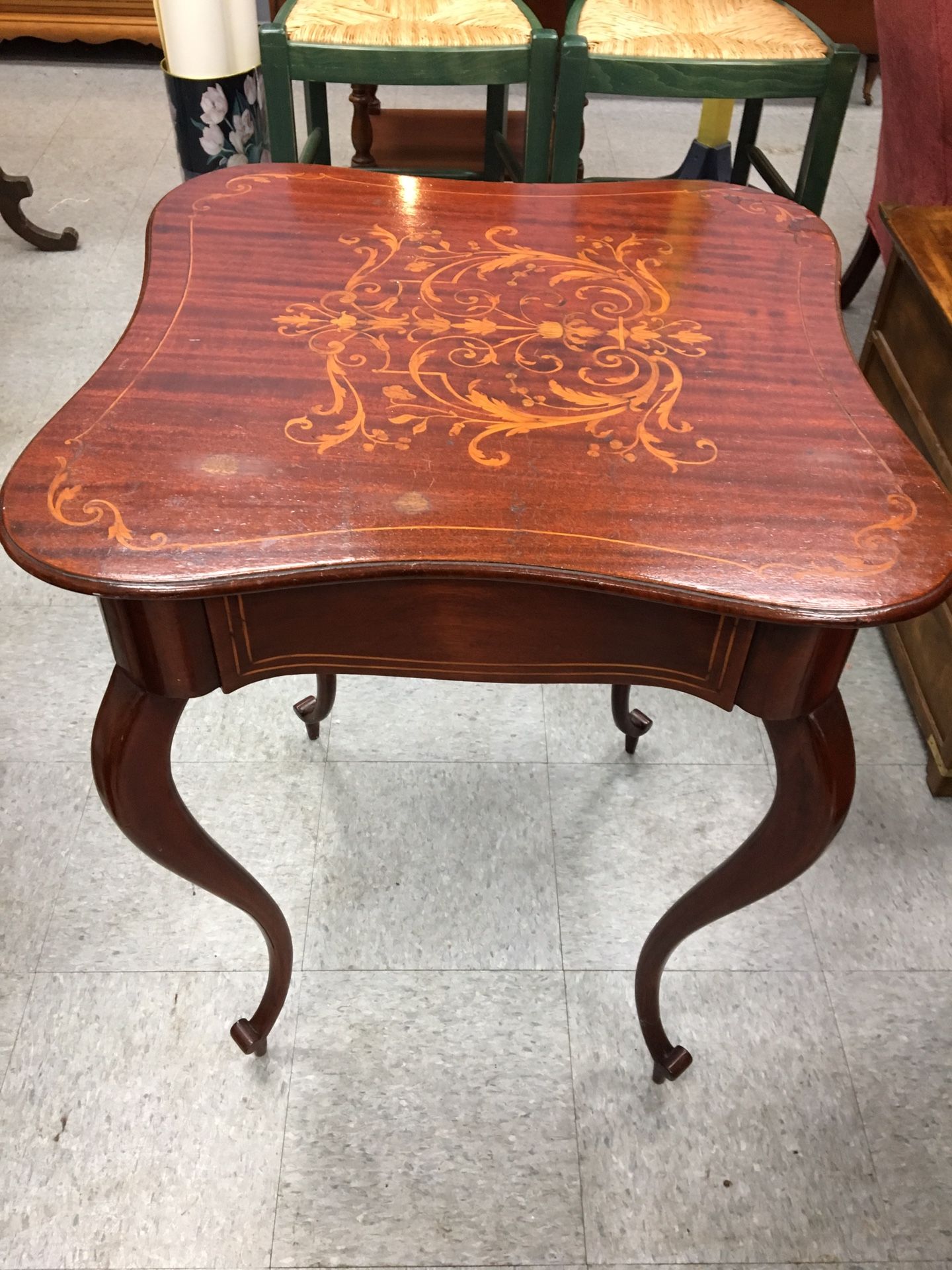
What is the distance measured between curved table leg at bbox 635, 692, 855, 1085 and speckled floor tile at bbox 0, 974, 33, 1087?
0.73 m

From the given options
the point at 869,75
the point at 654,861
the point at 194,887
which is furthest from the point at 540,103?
the point at 869,75

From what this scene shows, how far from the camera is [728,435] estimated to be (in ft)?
2.62

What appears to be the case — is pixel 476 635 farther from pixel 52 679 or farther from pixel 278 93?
pixel 278 93

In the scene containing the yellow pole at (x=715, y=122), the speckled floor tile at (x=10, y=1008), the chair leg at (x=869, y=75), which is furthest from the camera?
the chair leg at (x=869, y=75)

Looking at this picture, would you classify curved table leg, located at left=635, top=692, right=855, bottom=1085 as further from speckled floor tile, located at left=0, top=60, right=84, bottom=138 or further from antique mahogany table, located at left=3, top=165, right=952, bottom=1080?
speckled floor tile, located at left=0, top=60, right=84, bottom=138

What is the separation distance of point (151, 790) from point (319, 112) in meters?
1.93

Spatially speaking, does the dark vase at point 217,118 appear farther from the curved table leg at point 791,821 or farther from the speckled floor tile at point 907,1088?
the speckled floor tile at point 907,1088

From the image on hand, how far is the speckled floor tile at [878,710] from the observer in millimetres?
1449

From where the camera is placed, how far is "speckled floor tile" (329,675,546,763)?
4.64 feet

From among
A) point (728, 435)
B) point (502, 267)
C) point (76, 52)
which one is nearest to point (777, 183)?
point (502, 267)

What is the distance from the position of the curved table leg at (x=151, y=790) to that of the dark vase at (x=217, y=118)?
1574 mm

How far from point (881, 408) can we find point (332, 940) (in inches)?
33.4

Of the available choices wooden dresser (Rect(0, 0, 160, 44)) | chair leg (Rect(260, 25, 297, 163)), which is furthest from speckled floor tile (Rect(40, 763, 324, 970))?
wooden dresser (Rect(0, 0, 160, 44))

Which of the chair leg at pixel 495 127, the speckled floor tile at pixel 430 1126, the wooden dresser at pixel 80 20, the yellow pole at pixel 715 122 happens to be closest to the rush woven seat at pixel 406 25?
the chair leg at pixel 495 127
